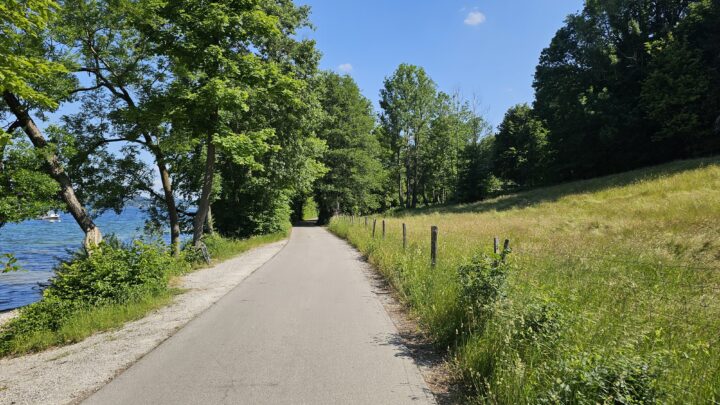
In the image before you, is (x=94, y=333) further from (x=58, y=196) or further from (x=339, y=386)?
(x=58, y=196)

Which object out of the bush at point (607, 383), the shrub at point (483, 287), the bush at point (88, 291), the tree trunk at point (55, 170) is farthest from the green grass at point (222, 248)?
the bush at point (607, 383)

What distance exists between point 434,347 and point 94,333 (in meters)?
6.01

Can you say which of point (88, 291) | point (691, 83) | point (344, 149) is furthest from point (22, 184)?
point (691, 83)

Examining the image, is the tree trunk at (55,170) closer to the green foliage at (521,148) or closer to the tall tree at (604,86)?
the tall tree at (604,86)

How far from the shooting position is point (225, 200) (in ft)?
83.0

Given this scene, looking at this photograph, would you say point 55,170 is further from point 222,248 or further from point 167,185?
point 222,248

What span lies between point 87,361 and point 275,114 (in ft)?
67.6

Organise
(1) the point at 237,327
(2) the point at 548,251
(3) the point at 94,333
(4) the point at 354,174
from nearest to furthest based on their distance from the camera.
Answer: (1) the point at 237,327
(3) the point at 94,333
(2) the point at 548,251
(4) the point at 354,174

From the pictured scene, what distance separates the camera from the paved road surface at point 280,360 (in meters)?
4.30

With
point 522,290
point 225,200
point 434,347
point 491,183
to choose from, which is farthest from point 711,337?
point 491,183

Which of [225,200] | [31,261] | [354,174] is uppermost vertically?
[354,174]

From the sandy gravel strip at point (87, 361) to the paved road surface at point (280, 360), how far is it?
269 mm

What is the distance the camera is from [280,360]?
5.25 m

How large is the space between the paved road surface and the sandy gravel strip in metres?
0.27
